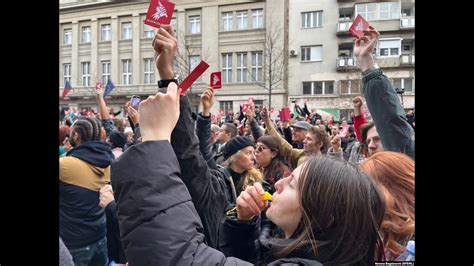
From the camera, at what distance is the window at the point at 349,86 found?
23.3 m

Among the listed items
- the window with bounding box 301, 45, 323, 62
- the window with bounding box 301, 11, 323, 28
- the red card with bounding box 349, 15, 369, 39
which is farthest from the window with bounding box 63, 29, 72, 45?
the red card with bounding box 349, 15, 369, 39

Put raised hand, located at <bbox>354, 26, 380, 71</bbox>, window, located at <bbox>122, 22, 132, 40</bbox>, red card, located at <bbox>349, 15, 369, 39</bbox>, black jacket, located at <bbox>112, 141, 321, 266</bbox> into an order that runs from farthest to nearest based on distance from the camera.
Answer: window, located at <bbox>122, 22, 132, 40</bbox>, red card, located at <bbox>349, 15, 369, 39</bbox>, raised hand, located at <bbox>354, 26, 380, 71</bbox>, black jacket, located at <bbox>112, 141, 321, 266</bbox>

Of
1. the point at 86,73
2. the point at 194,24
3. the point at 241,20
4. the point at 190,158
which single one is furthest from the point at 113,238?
the point at 86,73

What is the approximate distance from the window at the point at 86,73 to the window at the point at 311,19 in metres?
13.4

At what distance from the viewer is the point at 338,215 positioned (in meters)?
1.29

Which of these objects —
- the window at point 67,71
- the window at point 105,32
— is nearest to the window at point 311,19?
the window at point 105,32

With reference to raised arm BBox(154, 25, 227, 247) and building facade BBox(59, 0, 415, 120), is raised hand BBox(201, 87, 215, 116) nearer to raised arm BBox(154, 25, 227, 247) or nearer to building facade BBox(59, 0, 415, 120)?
raised arm BBox(154, 25, 227, 247)

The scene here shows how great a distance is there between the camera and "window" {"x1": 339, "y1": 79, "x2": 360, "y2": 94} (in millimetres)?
23325

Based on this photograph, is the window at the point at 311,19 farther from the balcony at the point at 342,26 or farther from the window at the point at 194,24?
the window at the point at 194,24

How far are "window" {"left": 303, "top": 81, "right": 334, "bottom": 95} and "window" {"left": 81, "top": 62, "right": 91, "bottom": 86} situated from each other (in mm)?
13492

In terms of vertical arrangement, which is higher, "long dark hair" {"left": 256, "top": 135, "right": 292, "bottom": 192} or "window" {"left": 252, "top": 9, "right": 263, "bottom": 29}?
"window" {"left": 252, "top": 9, "right": 263, "bottom": 29}
